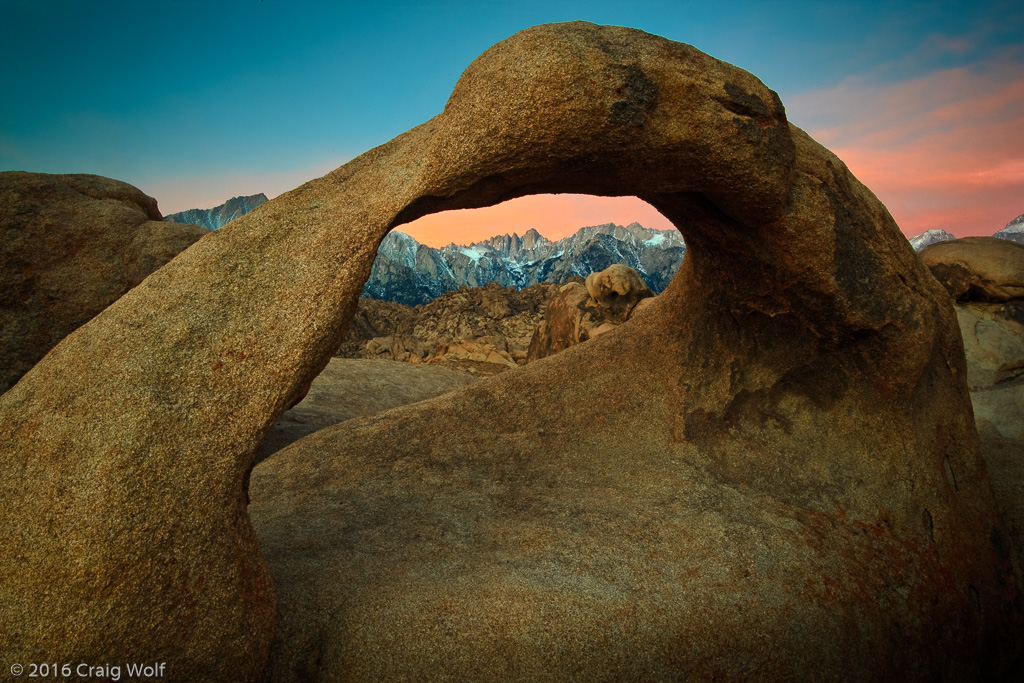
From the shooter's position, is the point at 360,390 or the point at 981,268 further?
the point at 360,390

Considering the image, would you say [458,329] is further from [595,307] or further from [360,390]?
[360,390]

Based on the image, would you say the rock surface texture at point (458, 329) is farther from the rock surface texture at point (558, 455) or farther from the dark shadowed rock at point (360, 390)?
the rock surface texture at point (558, 455)

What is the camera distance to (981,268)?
6.34 meters

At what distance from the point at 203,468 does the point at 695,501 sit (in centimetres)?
215

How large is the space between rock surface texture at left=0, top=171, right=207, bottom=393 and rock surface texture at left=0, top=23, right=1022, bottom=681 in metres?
0.71

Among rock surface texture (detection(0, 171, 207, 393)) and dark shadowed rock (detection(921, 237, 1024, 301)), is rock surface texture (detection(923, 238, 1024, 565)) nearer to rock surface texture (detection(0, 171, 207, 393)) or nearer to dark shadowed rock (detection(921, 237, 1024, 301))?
dark shadowed rock (detection(921, 237, 1024, 301))

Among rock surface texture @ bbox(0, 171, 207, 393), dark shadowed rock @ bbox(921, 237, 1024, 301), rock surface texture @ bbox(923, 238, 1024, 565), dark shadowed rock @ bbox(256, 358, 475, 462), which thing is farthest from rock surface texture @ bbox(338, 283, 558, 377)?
rock surface texture @ bbox(0, 171, 207, 393)

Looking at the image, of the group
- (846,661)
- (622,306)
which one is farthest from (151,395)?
(622,306)

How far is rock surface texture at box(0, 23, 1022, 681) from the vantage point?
1875 millimetres

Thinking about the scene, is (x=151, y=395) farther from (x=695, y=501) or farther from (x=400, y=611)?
(x=695, y=501)

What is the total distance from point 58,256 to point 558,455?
2.46m

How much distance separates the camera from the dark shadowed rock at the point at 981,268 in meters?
6.21

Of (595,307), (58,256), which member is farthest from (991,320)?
(58,256)

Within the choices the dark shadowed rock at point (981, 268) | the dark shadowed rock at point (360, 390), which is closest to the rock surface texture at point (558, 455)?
the dark shadowed rock at point (360, 390)
